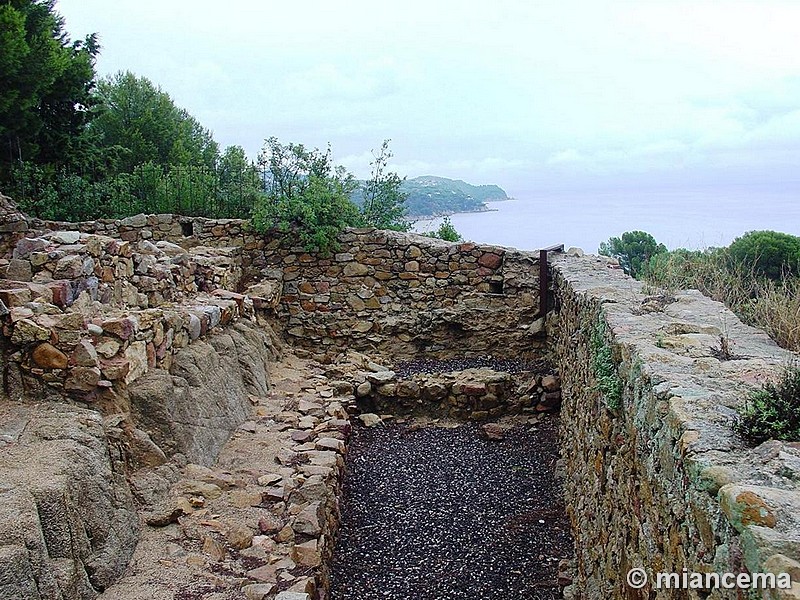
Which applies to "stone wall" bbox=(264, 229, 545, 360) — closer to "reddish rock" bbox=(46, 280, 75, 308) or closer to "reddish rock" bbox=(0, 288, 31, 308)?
"reddish rock" bbox=(46, 280, 75, 308)

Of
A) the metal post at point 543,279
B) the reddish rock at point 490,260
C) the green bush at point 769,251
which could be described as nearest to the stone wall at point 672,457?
the green bush at point 769,251

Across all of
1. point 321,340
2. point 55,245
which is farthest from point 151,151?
point 55,245

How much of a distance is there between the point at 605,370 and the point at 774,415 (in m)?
1.60

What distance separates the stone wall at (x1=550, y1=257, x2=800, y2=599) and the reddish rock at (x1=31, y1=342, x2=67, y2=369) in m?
3.48

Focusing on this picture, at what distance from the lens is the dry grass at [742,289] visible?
3.58 meters

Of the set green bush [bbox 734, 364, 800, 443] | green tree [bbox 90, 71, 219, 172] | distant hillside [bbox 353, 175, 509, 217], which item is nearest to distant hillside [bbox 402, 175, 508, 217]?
distant hillside [bbox 353, 175, 509, 217]

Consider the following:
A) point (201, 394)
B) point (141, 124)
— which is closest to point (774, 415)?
point (201, 394)

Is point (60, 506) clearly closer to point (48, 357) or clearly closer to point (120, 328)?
point (48, 357)

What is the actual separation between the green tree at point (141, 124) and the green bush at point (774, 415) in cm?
1952

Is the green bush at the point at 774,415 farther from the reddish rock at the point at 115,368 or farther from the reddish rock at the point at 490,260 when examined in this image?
the reddish rock at the point at 490,260

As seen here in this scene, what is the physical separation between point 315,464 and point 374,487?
31.4 inches

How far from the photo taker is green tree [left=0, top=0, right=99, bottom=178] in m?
11.7

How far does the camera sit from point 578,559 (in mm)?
4523

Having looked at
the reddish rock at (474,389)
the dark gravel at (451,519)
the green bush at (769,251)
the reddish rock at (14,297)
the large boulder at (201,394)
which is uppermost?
the green bush at (769,251)
